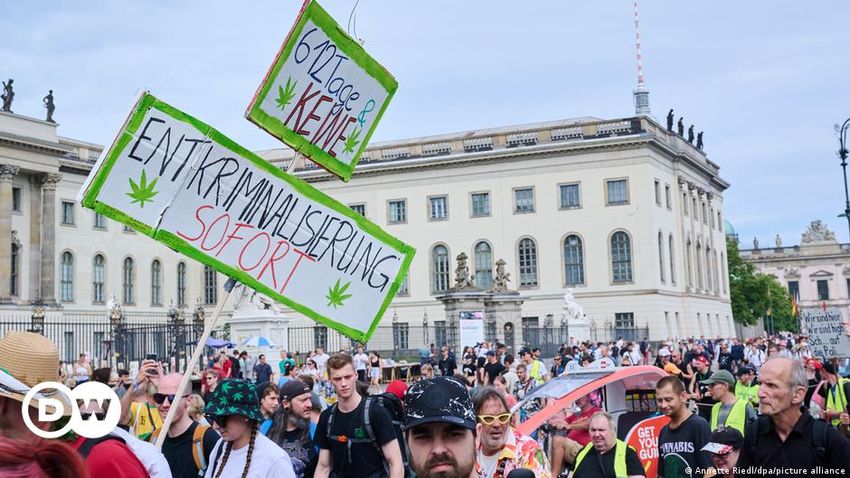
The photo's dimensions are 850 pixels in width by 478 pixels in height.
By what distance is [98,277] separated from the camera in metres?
61.3

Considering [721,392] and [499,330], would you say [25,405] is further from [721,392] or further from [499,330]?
[499,330]

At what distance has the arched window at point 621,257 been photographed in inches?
2335

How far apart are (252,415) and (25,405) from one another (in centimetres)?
195

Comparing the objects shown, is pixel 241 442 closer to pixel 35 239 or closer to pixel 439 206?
pixel 35 239

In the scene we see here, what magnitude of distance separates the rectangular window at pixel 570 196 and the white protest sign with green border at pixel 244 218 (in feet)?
182

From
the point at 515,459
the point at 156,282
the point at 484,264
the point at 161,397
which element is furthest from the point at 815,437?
the point at 156,282

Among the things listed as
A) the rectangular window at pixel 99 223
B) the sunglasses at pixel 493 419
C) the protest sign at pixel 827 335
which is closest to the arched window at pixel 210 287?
the rectangular window at pixel 99 223

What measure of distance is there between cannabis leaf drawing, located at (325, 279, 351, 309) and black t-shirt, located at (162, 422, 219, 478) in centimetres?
112

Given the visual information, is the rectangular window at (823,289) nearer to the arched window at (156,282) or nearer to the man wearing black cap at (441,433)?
the arched window at (156,282)

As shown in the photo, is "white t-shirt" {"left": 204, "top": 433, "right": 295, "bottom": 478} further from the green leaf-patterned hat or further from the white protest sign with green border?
the white protest sign with green border

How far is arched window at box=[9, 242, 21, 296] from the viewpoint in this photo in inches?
2124

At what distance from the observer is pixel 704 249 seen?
6944 centimetres

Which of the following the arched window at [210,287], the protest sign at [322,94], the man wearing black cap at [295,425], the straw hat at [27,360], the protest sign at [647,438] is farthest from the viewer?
the arched window at [210,287]

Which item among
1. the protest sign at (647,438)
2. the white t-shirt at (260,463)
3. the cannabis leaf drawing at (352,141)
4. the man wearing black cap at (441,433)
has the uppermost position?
the cannabis leaf drawing at (352,141)
